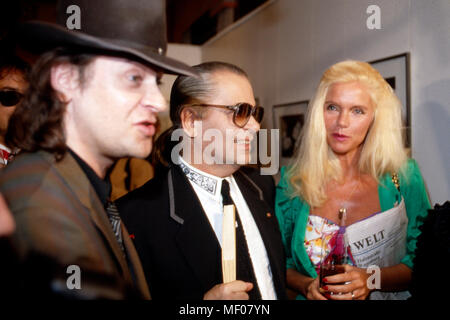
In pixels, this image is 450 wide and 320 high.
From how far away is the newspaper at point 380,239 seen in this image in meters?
1.58

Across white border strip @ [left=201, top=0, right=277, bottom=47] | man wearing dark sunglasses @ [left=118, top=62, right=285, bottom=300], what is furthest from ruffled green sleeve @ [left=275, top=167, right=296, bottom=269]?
white border strip @ [left=201, top=0, right=277, bottom=47]

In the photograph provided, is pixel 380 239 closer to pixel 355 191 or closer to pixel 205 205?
pixel 355 191

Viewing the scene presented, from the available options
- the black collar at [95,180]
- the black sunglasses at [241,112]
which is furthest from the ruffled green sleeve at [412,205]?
the black collar at [95,180]

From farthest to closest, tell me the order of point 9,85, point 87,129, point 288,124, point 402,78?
point 288,124 → point 402,78 → point 9,85 → point 87,129

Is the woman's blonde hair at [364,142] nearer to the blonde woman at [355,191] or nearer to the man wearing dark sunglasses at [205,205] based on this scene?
the blonde woman at [355,191]

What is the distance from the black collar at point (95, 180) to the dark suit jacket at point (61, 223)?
1.2 inches

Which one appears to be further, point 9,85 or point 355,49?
point 355,49

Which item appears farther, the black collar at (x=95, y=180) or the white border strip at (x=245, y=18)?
the white border strip at (x=245, y=18)

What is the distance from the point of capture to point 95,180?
90 centimetres

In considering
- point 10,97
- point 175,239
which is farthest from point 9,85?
point 175,239

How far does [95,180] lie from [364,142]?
1.46 metres

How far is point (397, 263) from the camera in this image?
1.64 metres

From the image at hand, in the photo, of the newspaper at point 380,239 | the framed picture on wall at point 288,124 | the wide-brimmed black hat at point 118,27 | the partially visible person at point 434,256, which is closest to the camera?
the wide-brimmed black hat at point 118,27
